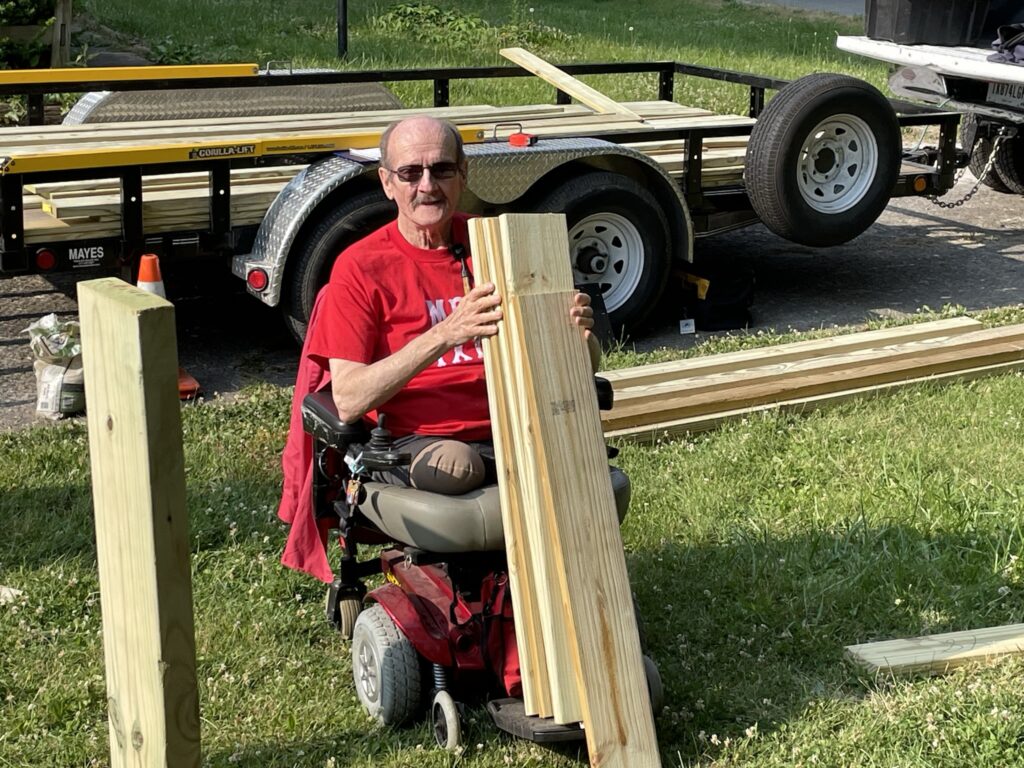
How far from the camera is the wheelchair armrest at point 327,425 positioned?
3.60 m

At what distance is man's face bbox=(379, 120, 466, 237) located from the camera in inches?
143

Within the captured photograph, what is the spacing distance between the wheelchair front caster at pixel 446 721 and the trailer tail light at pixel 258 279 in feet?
9.99

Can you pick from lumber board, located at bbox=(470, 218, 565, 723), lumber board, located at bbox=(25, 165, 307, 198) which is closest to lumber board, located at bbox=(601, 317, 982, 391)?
lumber board, located at bbox=(25, 165, 307, 198)

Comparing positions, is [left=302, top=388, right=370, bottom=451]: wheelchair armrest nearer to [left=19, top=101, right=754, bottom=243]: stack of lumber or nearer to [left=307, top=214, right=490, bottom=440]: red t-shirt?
[left=307, top=214, right=490, bottom=440]: red t-shirt

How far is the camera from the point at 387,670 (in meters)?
3.56

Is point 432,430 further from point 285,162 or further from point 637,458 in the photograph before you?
point 285,162

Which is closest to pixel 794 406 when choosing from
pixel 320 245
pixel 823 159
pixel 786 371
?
pixel 786 371

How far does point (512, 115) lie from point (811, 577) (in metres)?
4.56

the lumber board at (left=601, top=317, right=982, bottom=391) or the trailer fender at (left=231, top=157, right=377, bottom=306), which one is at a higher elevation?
the trailer fender at (left=231, top=157, right=377, bottom=306)

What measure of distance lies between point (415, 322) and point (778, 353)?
10.7 feet

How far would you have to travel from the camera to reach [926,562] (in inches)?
181

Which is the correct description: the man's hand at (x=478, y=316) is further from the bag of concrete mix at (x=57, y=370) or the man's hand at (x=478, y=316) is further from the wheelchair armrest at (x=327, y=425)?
the bag of concrete mix at (x=57, y=370)

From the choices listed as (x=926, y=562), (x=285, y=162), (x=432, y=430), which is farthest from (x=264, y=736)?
(x=285, y=162)

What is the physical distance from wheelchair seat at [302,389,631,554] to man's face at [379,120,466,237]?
579 millimetres
